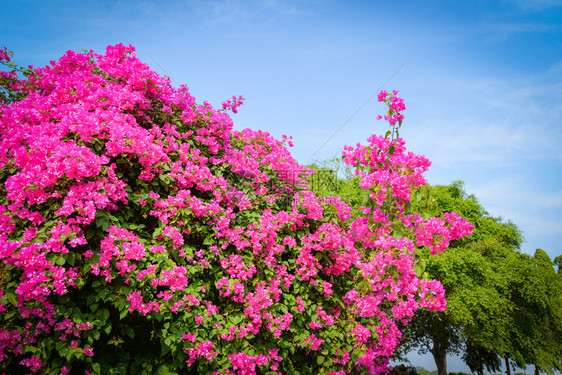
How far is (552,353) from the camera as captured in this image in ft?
65.4

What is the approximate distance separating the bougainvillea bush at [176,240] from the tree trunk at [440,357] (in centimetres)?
2105

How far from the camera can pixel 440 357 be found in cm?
2412

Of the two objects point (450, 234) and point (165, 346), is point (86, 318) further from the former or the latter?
point (450, 234)

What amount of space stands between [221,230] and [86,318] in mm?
1981

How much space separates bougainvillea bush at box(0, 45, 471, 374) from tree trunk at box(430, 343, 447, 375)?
21054 millimetres

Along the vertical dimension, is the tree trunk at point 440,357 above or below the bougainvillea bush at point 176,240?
below

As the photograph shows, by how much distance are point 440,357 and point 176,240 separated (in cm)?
2601

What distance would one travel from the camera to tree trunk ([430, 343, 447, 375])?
23969 mm

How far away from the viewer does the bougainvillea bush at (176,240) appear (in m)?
3.99

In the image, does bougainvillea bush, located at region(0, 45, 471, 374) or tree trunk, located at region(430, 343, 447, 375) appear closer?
bougainvillea bush, located at region(0, 45, 471, 374)

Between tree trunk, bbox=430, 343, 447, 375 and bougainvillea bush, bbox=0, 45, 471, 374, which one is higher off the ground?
bougainvillea bush, bbox=0, 45, 471, 374

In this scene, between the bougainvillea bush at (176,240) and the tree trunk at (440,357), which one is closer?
the bougainvillea bush at (176,240)

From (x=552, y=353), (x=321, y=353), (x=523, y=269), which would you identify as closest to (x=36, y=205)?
(x=321, y=353)

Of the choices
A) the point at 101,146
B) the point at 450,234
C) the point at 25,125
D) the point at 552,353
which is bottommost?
the point at 552,353
